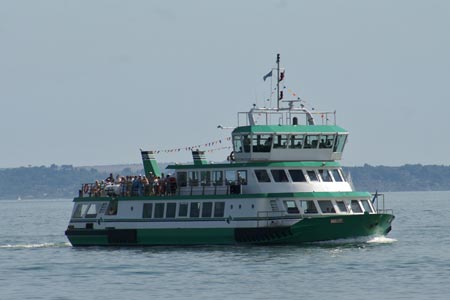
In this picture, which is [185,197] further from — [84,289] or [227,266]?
[84,289]

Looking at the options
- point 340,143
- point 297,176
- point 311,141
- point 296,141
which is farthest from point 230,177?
point 340,143

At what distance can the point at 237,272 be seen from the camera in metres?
57.4

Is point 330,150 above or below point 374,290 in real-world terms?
above

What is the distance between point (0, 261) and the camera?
222 feet

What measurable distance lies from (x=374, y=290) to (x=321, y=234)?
46.4 ft

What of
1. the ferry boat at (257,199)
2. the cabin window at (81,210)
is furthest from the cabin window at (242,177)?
the cabin window at (81,210)

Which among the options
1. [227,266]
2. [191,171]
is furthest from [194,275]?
[191,171]

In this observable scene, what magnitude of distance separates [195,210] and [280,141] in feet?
17.8

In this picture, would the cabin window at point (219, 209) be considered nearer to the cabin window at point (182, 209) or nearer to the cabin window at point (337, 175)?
the cabin window at point (182, 209)

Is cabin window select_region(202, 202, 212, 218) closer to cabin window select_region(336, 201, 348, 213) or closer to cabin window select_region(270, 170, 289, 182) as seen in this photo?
cabin window select_region(270, 170, 289, 182)

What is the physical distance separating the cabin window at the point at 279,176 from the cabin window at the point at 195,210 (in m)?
4.17

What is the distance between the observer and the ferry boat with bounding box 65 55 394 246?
216 ft

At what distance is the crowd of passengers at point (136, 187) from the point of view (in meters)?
71.1

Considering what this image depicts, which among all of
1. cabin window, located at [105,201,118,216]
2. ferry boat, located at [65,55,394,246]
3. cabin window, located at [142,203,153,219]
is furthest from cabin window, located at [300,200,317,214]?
cabin window, located at [105,201,118,216]
